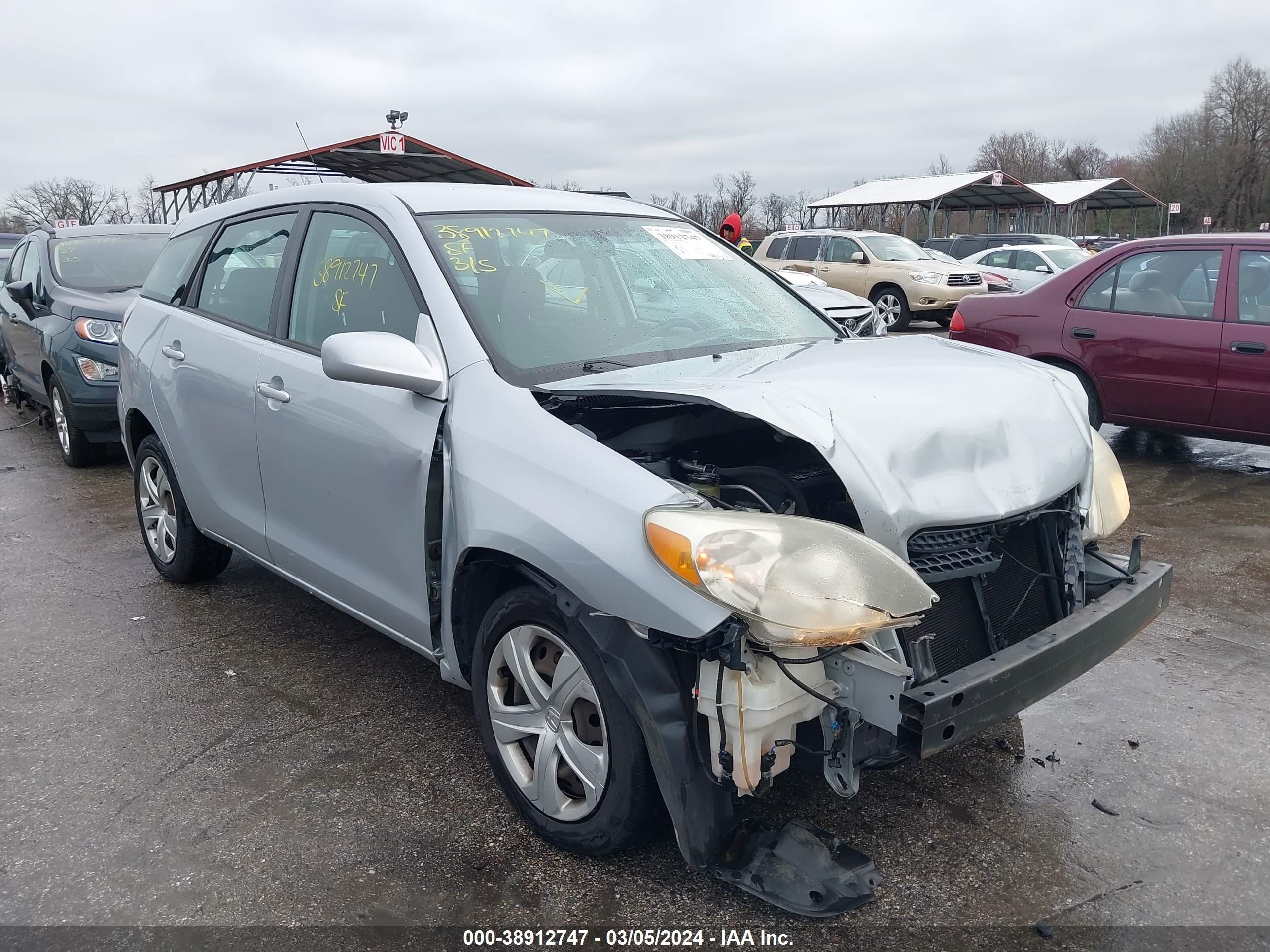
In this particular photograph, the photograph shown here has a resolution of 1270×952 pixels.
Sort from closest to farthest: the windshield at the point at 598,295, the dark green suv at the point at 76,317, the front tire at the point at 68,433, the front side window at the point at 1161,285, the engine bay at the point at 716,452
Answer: the engine bay at the point at 716,452
the windshield at the point at 598,295
the front side window at the point at 1161,285
the dark green suv at the point at 76,317
the front tire at the point at 68,433

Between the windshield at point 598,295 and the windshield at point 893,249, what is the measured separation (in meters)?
13.9

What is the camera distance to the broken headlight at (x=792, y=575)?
2146 mm

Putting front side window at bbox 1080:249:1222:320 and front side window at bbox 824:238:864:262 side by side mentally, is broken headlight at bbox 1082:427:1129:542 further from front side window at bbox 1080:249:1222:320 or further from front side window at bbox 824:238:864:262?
front side window at bbox 824:238:864:262

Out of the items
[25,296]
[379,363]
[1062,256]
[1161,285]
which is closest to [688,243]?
[379,363]

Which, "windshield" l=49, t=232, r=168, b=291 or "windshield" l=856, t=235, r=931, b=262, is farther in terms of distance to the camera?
"windshield" l=856, t=235, r=931, b=262

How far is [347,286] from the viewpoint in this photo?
348 cm

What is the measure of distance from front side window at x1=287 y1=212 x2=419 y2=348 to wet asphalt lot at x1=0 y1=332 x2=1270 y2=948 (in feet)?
4.48

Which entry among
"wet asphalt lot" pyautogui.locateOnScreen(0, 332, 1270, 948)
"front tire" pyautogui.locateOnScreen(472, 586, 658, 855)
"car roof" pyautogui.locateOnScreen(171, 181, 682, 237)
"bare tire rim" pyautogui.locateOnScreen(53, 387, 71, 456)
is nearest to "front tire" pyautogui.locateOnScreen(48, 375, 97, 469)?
"bare tire rim" pyautogui.locateOnScreen(53, 387, 71, 456)

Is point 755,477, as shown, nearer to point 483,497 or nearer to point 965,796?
point 483,497


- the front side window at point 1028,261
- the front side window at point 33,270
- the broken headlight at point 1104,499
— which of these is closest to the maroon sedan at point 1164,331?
the broken headlight at point 1104,499

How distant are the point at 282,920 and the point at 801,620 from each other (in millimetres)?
1513

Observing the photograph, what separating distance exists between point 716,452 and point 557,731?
917 mm

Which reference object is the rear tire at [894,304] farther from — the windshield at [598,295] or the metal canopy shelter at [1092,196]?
the metal canopy shelter at [1092,196]

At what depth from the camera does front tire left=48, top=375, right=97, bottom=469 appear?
299 inches
